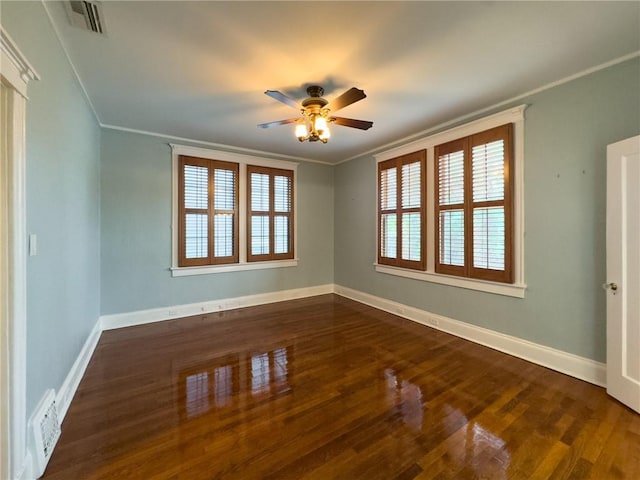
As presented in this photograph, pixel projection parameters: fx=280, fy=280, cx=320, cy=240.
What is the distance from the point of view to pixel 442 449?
5.79 feet

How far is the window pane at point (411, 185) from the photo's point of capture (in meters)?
4.20

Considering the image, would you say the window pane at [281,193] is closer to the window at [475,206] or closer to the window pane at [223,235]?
the window pane at [223,235]

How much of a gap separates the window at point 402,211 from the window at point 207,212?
2.55 meters

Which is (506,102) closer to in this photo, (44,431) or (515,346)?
(515,346)

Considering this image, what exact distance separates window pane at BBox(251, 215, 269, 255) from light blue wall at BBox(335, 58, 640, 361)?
3.52 m

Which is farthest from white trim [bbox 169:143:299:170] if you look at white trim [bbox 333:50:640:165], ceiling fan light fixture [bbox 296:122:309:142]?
ceiling fan light fixture [bbox 296:122:309:142]

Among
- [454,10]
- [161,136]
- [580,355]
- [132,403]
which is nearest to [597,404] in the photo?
[580,355]

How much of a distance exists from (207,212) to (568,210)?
15.3ft

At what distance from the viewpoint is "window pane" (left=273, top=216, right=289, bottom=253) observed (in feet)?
17.5

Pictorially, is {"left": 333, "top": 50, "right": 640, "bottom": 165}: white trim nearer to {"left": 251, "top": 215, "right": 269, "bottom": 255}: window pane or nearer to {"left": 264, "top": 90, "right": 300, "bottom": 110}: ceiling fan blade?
{"left": 264, "top": 90, "right": 300, "bottom": 110}: ceiling fan blade

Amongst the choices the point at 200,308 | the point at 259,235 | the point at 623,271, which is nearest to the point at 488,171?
the point at 623,271

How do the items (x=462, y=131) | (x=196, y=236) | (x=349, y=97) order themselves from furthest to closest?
1. (x=196, y=236)
2. (x=462, y=131)
3. (x=349, y=97)

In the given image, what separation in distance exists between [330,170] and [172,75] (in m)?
3.75

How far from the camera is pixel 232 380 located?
2584mm
